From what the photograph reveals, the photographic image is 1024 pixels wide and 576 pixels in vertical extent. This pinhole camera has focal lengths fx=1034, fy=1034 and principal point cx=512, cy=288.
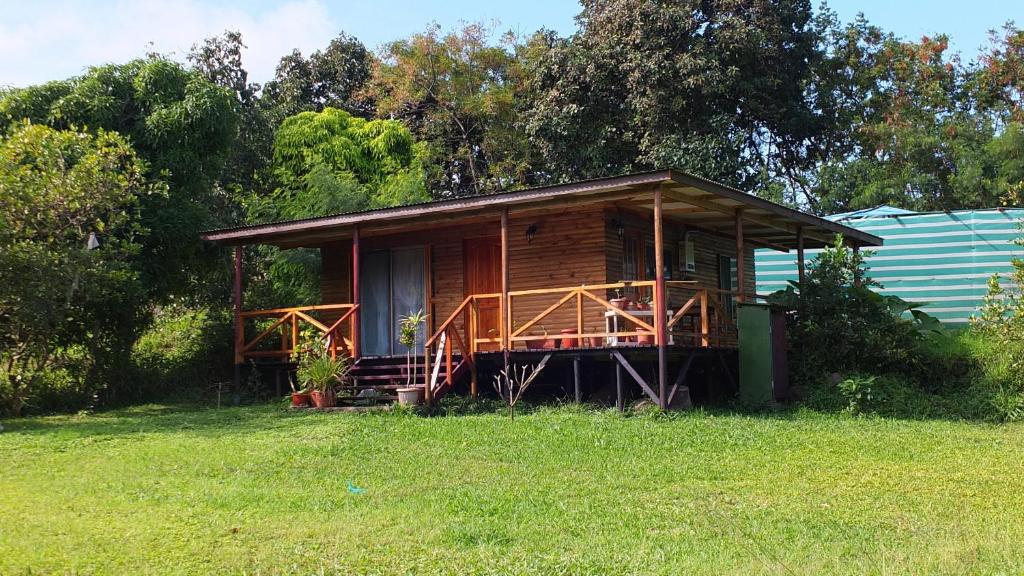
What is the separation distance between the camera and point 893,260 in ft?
65.8

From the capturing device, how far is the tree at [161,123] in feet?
57.0

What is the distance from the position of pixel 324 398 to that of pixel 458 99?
18.4m

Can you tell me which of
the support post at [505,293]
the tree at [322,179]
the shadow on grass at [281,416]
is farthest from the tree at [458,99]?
the shadow on grass at [281,416]

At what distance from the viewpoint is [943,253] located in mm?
19609

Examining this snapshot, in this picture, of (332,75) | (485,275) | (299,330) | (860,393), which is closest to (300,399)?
(299,330)

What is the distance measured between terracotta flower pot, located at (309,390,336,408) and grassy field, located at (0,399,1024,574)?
87.3 inches

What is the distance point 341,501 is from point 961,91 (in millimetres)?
24890

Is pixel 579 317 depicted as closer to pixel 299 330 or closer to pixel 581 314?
pixel 581 314

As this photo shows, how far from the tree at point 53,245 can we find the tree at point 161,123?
3.71ft

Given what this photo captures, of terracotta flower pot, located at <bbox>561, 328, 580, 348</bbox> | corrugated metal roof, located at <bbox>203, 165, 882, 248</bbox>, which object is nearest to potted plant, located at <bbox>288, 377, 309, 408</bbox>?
corrugated metal roof, located at <bbox>203, 165, 882, 248</bbox>

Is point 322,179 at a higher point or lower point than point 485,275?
higher

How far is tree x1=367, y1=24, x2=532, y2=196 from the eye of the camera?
30.9m

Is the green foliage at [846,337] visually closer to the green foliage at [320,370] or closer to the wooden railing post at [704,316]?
the wooden railing post at [704,316]

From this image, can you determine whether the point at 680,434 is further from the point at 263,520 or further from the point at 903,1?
the point at 903,1
